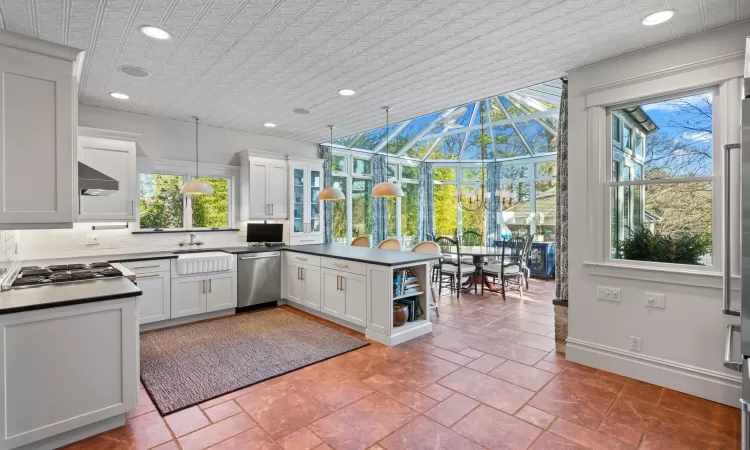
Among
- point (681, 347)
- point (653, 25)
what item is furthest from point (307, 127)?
point (681, 347)

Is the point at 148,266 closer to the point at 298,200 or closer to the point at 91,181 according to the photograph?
the point at 91,181

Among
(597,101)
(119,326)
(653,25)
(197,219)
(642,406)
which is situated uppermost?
(653,25)

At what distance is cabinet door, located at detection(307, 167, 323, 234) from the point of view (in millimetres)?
6266

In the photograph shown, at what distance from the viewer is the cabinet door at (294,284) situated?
506 centimetres

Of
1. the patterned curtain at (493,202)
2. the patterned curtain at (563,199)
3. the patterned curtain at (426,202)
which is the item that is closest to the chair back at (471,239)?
the patterned curtain at (493,202)

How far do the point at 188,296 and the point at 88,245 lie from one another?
1362 millimetres

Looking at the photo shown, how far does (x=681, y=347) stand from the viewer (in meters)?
2.79

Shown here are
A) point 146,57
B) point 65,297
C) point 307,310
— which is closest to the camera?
point 65,297

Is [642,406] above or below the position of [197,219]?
below

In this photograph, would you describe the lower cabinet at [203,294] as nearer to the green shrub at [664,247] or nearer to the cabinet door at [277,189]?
the cabinet door at [277,189]

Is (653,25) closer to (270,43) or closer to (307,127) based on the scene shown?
(270,43)

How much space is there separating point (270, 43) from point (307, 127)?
2.73 m

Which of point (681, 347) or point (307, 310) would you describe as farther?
point (307, 310)

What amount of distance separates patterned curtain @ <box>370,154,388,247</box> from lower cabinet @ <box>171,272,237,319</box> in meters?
3.72
